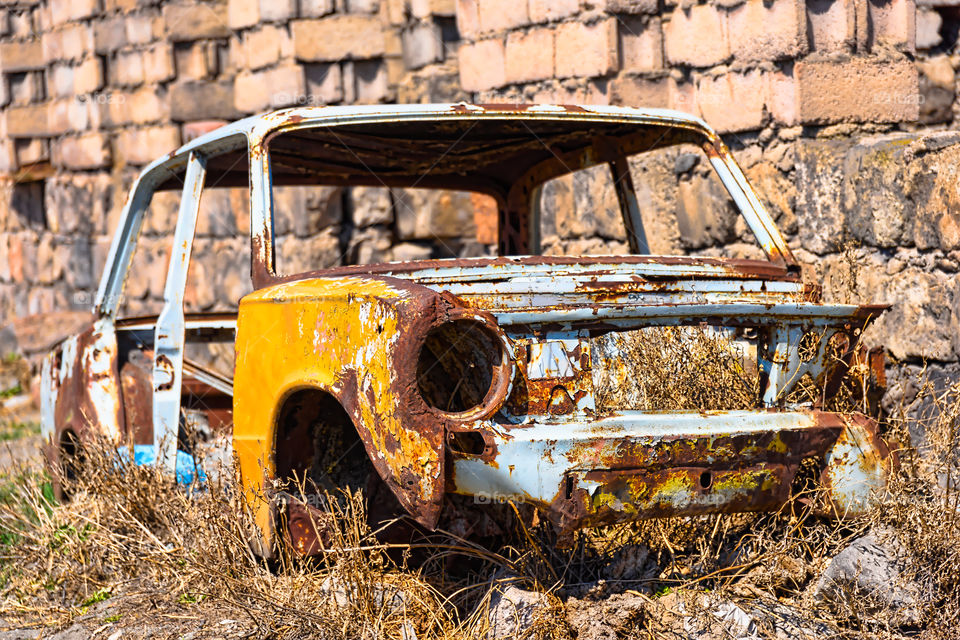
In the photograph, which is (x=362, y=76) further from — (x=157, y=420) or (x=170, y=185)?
(x=157, y=420)

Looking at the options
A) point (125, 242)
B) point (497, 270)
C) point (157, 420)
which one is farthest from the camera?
point (125, 242)

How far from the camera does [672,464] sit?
2865mm

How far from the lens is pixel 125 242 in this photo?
461cm

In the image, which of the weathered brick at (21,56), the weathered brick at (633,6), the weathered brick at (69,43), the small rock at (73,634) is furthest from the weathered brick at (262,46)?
the small rock at (73,634)

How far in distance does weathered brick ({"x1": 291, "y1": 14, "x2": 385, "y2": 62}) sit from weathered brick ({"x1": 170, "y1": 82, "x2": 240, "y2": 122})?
1.12m

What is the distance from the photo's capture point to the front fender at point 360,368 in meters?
2.71

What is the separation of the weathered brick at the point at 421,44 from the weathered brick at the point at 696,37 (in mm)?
2196

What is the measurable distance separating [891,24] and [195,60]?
603 centimetres

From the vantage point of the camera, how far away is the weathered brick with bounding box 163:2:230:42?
9.18 meters

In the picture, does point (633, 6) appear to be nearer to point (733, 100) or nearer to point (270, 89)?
point (733, 100)

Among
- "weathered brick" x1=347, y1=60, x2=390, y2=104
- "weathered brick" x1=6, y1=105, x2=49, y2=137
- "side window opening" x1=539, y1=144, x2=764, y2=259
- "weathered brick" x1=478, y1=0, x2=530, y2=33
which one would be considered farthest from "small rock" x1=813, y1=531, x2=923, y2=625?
"weathered brick" x1=6, y1=105, x2=49, y2=137

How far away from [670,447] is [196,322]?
2992 millimetres

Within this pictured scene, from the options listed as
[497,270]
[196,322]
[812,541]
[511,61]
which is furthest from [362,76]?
[812,541]

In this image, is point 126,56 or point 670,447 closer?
Answer: point 670,447
